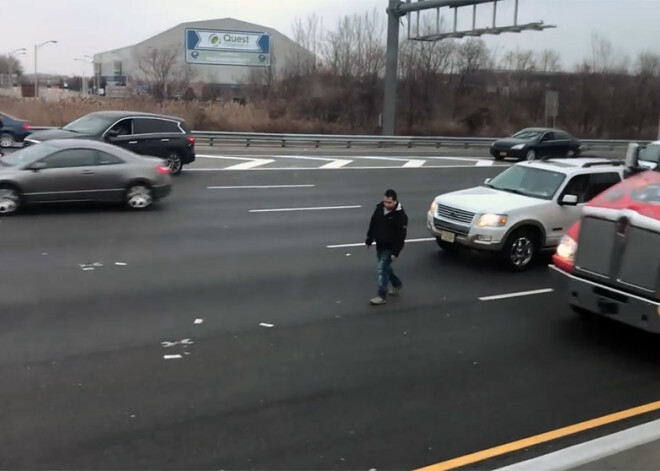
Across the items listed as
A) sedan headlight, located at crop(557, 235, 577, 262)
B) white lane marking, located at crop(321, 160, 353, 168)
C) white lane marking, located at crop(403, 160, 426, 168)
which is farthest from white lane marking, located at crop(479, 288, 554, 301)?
white lane marking, located at crop(403, 160, 426, 168)

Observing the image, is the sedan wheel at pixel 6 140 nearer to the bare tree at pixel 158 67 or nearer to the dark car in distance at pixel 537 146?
the dark car in distance at pixel 537 146

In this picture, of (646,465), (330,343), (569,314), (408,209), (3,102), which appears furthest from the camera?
(3,102)

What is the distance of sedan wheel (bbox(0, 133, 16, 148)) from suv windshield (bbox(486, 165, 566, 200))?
1980cm

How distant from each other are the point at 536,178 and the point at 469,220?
1.78m

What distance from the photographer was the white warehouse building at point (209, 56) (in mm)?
56500

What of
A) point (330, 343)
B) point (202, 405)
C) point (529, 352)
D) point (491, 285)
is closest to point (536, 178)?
point (491, 285)

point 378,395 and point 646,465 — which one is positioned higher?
point 646,465

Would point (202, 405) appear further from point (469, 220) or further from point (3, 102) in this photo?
point (3, 102)

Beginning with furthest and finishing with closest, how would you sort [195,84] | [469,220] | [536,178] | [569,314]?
[195,84] < [536,178] < [469,220] < [569,314]

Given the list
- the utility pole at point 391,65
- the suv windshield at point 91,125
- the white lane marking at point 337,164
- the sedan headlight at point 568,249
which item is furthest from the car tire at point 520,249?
the utility pole at point 391,65

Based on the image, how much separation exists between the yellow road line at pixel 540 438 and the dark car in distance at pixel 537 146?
25997mm

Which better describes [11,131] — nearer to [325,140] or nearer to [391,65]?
[325,140]

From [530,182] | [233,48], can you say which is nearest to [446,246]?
[530,182]

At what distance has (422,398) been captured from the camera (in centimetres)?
573
